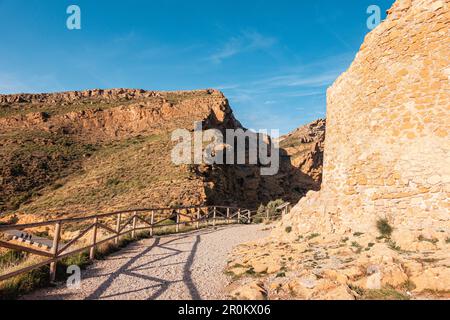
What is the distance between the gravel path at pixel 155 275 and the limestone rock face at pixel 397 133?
138 inches

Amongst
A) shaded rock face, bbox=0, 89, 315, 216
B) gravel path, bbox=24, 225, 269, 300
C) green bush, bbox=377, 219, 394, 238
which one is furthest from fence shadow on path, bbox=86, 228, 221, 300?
shaded rock face, bbox=0, 89, 315, 216

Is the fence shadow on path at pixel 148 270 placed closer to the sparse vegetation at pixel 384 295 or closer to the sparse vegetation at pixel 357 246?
the sparse vegetation at pixel 384 295

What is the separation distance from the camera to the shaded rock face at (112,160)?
2893 centimetres

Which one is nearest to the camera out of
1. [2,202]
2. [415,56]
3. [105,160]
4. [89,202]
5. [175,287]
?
[175,287]

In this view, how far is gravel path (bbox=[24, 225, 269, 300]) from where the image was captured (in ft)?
17.3

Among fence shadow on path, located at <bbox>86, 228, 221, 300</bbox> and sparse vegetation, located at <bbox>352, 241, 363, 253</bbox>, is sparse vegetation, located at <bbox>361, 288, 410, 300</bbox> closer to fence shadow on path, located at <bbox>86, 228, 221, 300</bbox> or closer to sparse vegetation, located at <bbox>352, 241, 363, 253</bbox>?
sparse vegetation, located at <bbox>352, 241, 363, 253</bbox>

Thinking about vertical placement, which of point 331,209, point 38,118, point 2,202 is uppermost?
point 38,118

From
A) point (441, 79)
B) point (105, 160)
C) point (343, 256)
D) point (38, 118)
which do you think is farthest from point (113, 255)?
point (38, 118)

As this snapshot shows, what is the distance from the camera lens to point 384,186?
24.8ft

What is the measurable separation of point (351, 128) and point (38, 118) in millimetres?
51430

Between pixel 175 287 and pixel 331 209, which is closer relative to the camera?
pixel 175 287

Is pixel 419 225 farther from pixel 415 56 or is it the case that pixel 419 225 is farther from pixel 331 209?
pixel 415 56

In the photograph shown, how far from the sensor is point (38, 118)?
47.0 metres

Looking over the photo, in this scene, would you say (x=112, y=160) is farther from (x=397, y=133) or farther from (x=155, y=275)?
(x=397, y=133)
